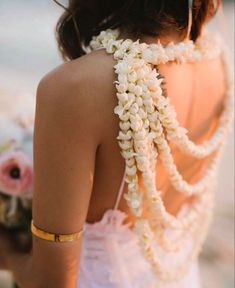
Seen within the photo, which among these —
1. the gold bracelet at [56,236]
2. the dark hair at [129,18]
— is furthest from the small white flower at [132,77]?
the gold bracelet at [56,236]

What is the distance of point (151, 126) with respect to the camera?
1.04 meters

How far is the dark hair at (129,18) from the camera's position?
3.49ft

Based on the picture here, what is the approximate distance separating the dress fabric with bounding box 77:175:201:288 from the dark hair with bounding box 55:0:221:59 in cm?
40

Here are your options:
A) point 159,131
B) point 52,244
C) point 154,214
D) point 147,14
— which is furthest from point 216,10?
point 52,244

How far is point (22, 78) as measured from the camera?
1623 millimetres

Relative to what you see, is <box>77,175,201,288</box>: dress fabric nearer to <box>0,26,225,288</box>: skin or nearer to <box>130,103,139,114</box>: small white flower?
<box>0,26,225,288</box>: skin

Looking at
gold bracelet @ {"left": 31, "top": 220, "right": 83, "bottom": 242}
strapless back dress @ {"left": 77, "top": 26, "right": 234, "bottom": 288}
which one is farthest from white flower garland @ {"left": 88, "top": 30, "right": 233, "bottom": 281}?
gold bracelet @ {"left": 31, "top": 220, "right": 83, "bottom": 242}

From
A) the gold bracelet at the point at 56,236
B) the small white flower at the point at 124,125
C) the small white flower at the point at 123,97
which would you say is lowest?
the gold bracelet at the point at 56,236

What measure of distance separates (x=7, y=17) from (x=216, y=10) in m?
0.46

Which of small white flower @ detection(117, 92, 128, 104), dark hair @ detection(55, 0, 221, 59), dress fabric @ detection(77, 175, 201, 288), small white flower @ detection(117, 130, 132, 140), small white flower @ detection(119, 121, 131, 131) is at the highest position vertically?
dark hair @ detection(55, 0, 221, 59)

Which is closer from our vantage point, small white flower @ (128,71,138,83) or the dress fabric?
small white flower @ (128,71,138,83)

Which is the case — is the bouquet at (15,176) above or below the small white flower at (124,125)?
below

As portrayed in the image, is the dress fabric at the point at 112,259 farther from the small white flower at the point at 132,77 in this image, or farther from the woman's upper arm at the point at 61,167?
the small white flower at the point at 132,77

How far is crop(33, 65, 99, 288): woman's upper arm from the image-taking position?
0.96 meters
